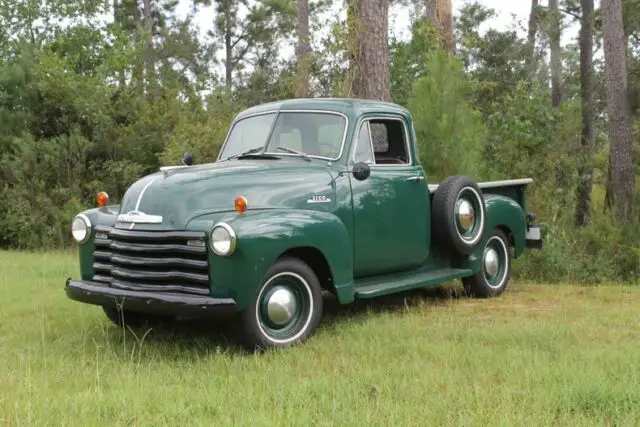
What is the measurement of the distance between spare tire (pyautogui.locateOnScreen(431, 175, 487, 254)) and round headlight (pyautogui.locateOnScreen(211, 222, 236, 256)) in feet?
8.72

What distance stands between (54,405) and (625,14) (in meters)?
15.9

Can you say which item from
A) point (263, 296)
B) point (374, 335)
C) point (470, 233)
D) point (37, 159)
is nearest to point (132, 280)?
point (263, 296)

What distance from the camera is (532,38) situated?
24.3 m

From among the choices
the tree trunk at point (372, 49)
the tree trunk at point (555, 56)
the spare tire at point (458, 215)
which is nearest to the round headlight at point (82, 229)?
the spare tire at point (458, 215)

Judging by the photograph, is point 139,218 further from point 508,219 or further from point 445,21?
point 445,21

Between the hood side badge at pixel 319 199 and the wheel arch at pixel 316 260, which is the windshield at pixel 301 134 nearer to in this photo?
the hood side badge at pixel 319 199

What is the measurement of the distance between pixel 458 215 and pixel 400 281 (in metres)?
0.97

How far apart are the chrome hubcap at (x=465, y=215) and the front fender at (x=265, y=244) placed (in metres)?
1.76

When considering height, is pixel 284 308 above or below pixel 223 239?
below

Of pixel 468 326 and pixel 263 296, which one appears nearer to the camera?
pixel 263 296

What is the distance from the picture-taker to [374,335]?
16.6 feet

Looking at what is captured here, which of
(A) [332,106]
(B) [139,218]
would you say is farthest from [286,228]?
(A) [332,106]

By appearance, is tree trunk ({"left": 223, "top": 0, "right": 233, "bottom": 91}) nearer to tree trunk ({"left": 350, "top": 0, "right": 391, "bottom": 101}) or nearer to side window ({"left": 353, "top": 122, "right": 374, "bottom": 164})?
tree trunk ({"left": 350, "top": 0, "right": 391, "bottom": 101})

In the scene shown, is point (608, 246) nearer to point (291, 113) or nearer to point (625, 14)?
point (291, 113)
